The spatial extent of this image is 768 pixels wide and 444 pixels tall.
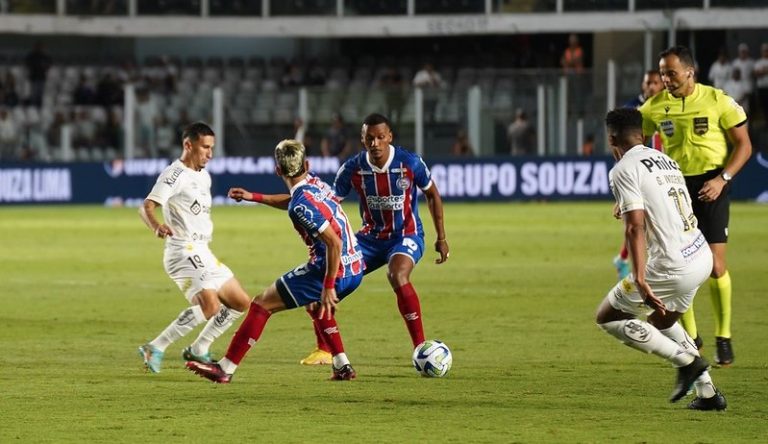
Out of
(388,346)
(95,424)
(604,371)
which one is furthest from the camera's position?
(388,346)

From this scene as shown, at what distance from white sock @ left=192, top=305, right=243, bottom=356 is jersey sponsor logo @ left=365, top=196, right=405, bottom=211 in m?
1.25

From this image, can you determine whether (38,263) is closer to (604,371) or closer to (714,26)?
(604,371)

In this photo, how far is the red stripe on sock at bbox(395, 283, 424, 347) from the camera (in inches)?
415

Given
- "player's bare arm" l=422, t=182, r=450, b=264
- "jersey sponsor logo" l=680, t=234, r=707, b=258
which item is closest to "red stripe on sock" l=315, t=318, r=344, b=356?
"player's bare arm" l=422, t=182, r=450, b=264

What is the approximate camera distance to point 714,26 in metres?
36.4

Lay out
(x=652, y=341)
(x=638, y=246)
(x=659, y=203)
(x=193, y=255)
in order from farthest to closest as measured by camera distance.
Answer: (x=193, y=255) → (x=652, y=341) → (x=659, y=203) → (x=638, y=246)

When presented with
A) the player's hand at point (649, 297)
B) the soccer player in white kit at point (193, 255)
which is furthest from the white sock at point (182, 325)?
the player's hand at point (649, 297)

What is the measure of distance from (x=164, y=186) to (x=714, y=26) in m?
27.7

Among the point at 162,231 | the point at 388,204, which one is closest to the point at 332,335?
the point at 162,231

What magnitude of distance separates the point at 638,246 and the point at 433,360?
2.31 metres

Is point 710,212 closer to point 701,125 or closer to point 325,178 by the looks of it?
point 701,125

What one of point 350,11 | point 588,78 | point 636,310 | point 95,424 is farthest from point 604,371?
point 350,11

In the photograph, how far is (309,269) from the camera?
31.9ft

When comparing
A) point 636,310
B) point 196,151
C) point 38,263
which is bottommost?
point 38,263
